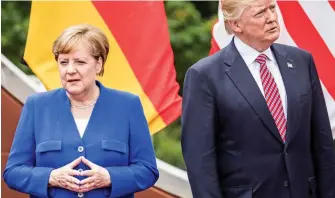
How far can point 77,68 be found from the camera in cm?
466

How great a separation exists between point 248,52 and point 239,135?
33 centimetres

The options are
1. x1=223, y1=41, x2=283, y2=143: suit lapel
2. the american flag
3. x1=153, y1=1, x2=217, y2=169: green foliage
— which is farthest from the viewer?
x1=153, y1=1, x2=217, y2=169: green foliage

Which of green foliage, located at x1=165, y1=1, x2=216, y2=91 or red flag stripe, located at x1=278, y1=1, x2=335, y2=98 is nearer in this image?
red flag stripe, located at x1=278, y1=1, x2=335, y2=98

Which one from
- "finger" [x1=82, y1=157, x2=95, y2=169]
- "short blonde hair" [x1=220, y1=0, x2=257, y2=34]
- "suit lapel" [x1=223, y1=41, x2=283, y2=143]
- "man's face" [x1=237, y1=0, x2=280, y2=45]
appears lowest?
"finger" [x1=82, y1=157, x2=95, y2=169]

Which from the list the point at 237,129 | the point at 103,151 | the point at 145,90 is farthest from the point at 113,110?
the point at 145,90

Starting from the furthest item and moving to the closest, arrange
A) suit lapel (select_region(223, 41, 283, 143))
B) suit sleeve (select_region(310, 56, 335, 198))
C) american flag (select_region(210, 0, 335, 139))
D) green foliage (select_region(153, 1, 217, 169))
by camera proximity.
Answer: green foliage (select_region(153, 1, 217, 169)) < american flag (select_region(210, 0, 335, 139)) < suit sleeve (select_region(310, 56, 335, 198)) < suit lapel (select_region(223, 41, 283, 143))

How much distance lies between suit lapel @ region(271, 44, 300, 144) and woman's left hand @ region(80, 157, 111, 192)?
70 cm

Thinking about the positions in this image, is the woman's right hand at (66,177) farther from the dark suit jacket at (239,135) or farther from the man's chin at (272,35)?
the man's chin at (272,35)

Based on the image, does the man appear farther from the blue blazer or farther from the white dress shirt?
the white dress shirt

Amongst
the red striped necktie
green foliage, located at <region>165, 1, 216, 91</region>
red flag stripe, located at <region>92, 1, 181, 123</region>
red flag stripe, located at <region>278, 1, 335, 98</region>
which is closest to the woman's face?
the red striped necktie

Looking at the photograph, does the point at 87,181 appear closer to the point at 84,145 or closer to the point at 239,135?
the point at 84,145

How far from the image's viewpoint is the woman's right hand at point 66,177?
15.2 feet

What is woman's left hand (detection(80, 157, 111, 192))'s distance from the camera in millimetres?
4645

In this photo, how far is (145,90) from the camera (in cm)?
566
